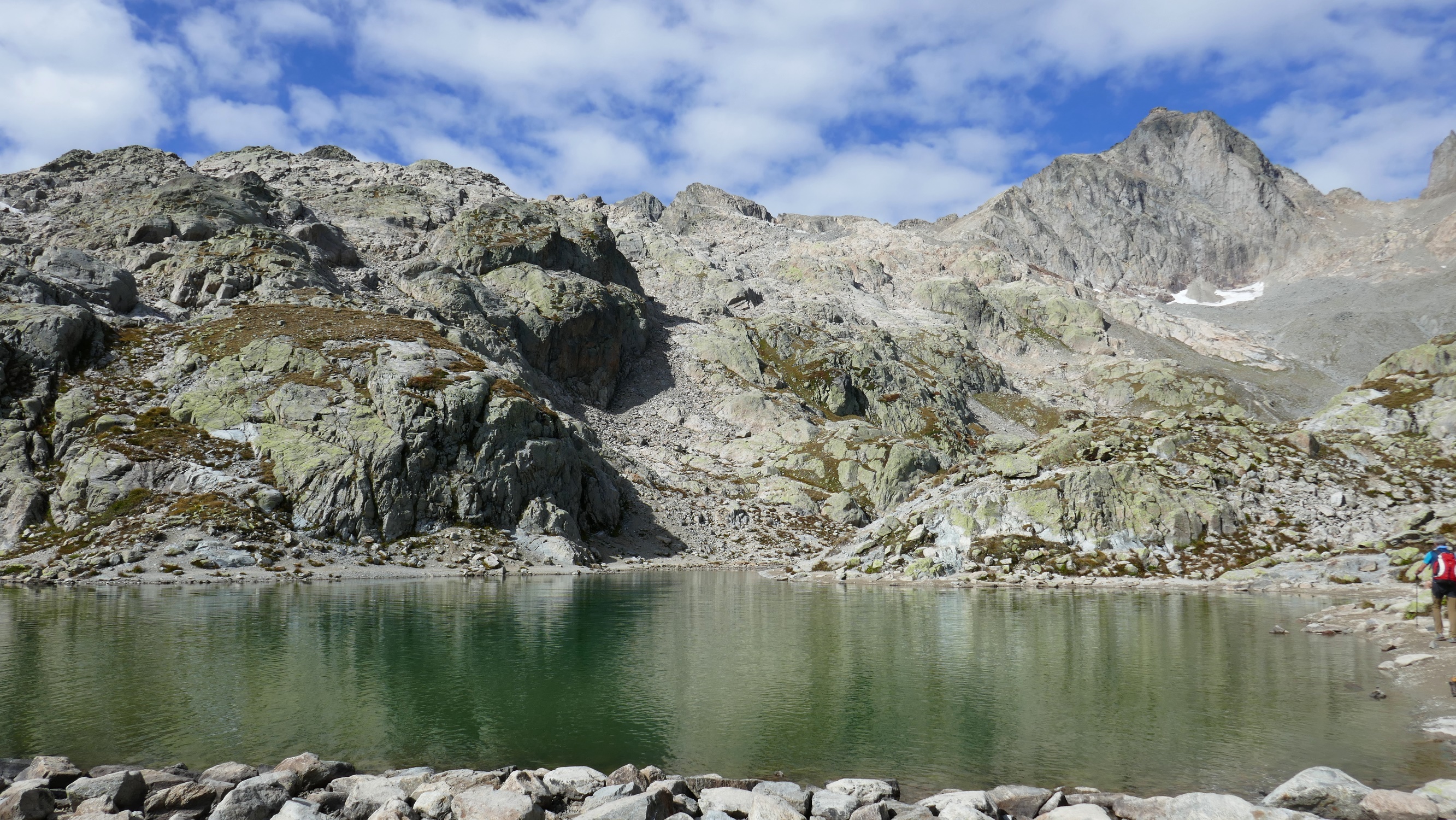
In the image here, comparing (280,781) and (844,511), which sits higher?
(280,781)

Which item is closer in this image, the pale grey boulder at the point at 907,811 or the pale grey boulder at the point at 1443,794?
the pale grey boulder at the point at 1443,794

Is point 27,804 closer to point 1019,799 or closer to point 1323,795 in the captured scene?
point 1019,799

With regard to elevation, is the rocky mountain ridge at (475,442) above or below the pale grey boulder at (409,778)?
above

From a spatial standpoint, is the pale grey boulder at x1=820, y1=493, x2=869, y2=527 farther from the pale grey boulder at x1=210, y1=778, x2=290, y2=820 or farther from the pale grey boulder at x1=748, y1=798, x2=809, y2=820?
the pale grey boulder at x1=210, y1=778, x2=290, y2=820

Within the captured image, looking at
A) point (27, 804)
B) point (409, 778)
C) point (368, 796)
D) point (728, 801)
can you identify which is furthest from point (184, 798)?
point (728, 801)

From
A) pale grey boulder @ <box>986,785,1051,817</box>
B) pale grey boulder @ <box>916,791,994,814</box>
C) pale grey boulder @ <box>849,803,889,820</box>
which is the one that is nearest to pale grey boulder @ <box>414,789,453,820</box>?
pale grey boulder @ <box>849,803,889,820</box>

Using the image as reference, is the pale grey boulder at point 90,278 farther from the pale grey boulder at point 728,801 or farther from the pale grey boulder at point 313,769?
the pale grey boulder at point 728,801

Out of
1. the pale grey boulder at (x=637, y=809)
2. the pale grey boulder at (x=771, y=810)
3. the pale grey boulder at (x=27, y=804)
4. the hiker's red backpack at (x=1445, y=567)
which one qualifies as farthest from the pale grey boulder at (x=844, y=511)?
the pale grey boulder at (x=27, y=804)

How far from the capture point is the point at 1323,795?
13016mm

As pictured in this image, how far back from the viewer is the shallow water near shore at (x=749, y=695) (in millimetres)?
17016

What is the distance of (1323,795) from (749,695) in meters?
14.7

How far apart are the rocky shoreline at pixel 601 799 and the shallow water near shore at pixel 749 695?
1.68 meters

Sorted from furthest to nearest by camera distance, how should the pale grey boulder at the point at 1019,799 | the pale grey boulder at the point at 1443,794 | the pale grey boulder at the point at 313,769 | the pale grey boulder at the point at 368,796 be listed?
1. the pale grey boulder at the point at 313,769
2. the pale grey boulder at the point at 368,796
3. the pale grey boulder at the point at 1019,799
4. the pale grey boulder at the point at 1443,794

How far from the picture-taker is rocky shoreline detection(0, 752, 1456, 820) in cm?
1270
